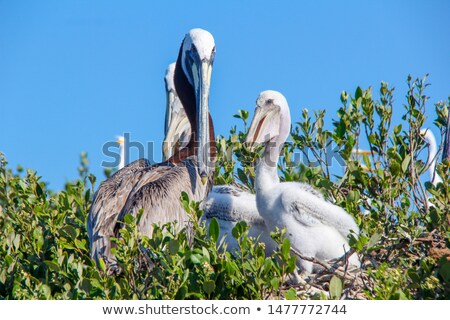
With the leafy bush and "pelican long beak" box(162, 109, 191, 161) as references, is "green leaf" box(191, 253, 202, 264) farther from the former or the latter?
"pelican long beak" box(162, 109, 191, 161)

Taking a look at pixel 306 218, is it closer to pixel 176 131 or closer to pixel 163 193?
pixel 163 193

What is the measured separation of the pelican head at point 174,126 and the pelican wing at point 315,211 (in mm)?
2149

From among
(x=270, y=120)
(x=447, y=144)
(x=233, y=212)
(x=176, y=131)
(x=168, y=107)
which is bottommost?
(x=233, y=212)

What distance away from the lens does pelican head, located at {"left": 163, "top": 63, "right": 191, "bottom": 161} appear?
28.2 feet

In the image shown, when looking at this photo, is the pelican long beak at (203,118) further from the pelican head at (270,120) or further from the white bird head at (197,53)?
the pelican head at (270,120)

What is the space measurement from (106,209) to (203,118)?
973 millimetres

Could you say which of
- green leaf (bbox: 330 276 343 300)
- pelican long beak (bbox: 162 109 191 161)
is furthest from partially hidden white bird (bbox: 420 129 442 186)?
pelican long beak (bbox: 162 109 191 161)

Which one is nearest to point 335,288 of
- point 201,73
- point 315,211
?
point 315,211

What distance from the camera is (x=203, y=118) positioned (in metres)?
6.64

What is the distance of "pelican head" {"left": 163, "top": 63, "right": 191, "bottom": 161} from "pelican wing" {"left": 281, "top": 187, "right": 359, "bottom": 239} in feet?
7.05

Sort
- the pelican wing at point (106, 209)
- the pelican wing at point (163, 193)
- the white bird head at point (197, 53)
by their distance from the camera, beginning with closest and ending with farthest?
the pelican wing at point (106, 209) → the pelican wing at point (163, 193) → the white bird head at point (197, 53)

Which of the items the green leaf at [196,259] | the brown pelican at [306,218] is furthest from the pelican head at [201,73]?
the green leaf at [196,259]

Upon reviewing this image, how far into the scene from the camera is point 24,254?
5883 mm

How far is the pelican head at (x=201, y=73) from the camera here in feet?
21.8
